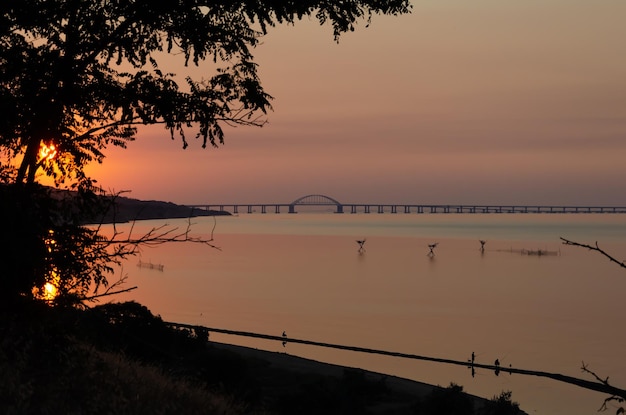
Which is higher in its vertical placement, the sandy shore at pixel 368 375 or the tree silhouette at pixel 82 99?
the tree silhouette at pixel 82 99

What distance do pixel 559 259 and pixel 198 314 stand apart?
12810 cm

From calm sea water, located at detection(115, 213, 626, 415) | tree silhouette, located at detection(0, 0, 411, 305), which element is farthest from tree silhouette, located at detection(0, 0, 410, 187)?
calm sea water, located at detection(115, 213, 626, 415)

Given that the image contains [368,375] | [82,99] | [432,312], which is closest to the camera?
[82,99]

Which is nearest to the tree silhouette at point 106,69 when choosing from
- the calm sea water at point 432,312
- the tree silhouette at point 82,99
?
the tree silhouette at point 82,99

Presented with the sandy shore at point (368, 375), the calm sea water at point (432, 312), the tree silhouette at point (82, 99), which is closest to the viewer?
the tree silhouette at point (82, 99)

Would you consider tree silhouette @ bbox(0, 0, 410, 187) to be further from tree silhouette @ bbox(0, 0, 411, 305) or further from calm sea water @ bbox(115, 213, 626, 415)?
calm sea water @ bbox(115, 213, 626, 415)

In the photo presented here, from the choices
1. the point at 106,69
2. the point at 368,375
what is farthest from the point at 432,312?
the point at 106,69

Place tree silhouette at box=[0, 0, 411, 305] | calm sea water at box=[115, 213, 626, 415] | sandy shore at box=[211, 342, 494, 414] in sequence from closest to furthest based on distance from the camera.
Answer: tree silhouette at box=[0, 0, 411, 305] < sandy shore at box=[211, 342, 494, 414] < calm sea water at box=[115, 213, 626, 415]

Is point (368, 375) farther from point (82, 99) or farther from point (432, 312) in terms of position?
point (432, 312)

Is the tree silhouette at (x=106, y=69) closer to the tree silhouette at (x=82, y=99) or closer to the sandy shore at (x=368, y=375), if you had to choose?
the tree silhouette at (x=82, y=99)

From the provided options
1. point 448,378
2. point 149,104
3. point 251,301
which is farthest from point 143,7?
point 251,301

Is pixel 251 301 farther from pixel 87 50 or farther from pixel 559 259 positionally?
pixel 559 259

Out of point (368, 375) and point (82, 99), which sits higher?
point (82, 99)

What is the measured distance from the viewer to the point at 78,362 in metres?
15.1
